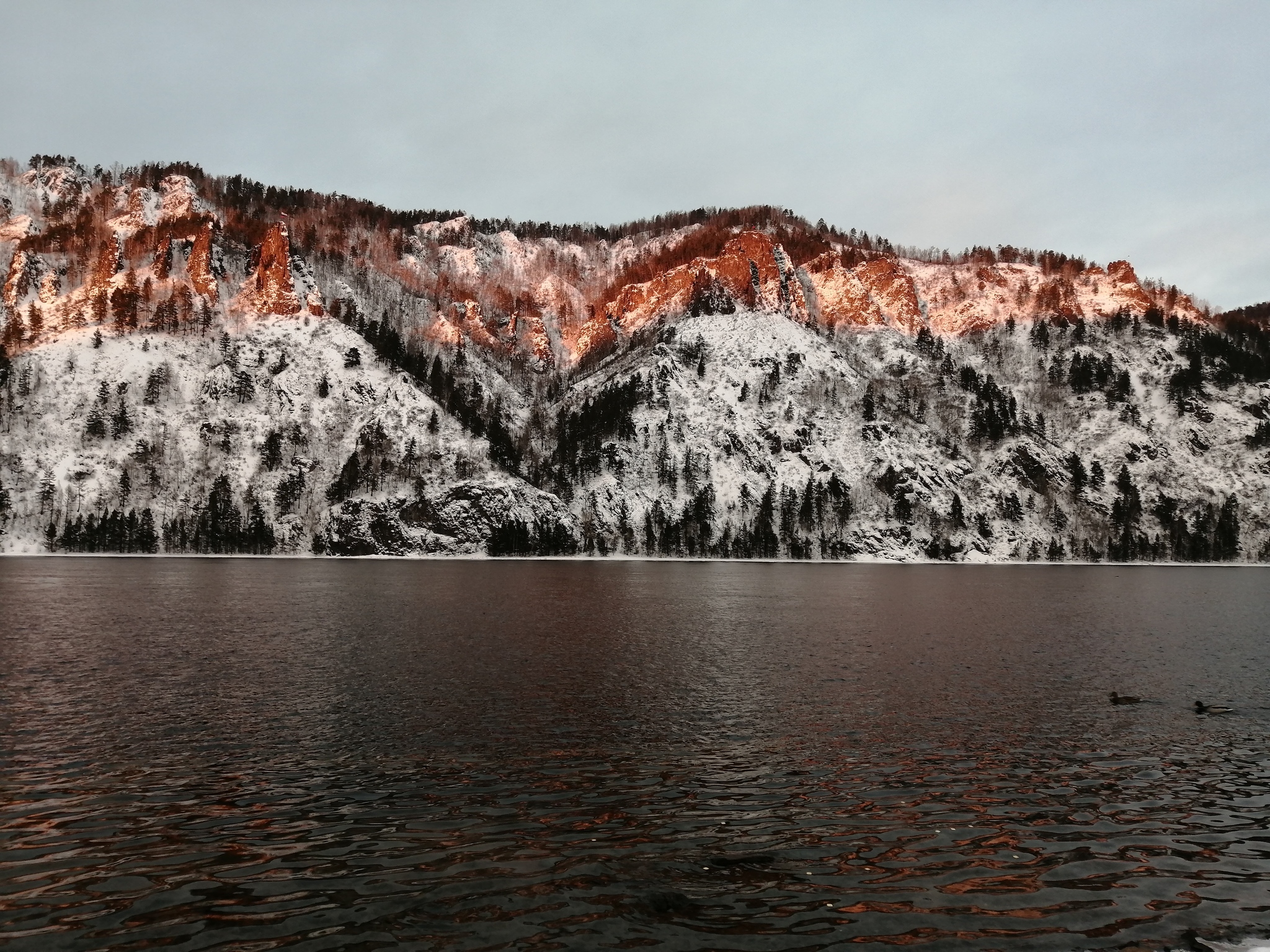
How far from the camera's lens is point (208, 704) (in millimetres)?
33562

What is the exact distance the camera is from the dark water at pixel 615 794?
50.8ft

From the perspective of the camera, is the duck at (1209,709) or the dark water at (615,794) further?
the duck at (1209,709)

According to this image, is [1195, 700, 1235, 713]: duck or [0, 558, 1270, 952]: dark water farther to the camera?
[1195, 700, 1235, 713]: duck

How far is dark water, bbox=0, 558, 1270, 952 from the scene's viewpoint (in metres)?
15.5

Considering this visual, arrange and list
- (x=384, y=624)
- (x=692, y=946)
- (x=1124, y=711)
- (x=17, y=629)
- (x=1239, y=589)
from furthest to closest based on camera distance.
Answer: (x=1239, y=589) → (x=384, y=624) → (x=17, y=629) → (x=1124, y=711) → (x=692, y=946)

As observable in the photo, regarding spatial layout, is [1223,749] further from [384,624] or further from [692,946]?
[384,624]

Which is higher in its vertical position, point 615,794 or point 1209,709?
point 615,794

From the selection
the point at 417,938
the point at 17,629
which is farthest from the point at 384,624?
the point at 417,938

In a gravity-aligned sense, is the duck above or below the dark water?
below

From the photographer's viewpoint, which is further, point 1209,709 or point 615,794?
point 1209,709

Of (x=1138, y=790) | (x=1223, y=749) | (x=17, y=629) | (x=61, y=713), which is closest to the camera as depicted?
(x=1138, y=790)

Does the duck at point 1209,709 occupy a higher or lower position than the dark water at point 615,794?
lower

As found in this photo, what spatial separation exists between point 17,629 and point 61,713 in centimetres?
3178

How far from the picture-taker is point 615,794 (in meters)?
23.1
